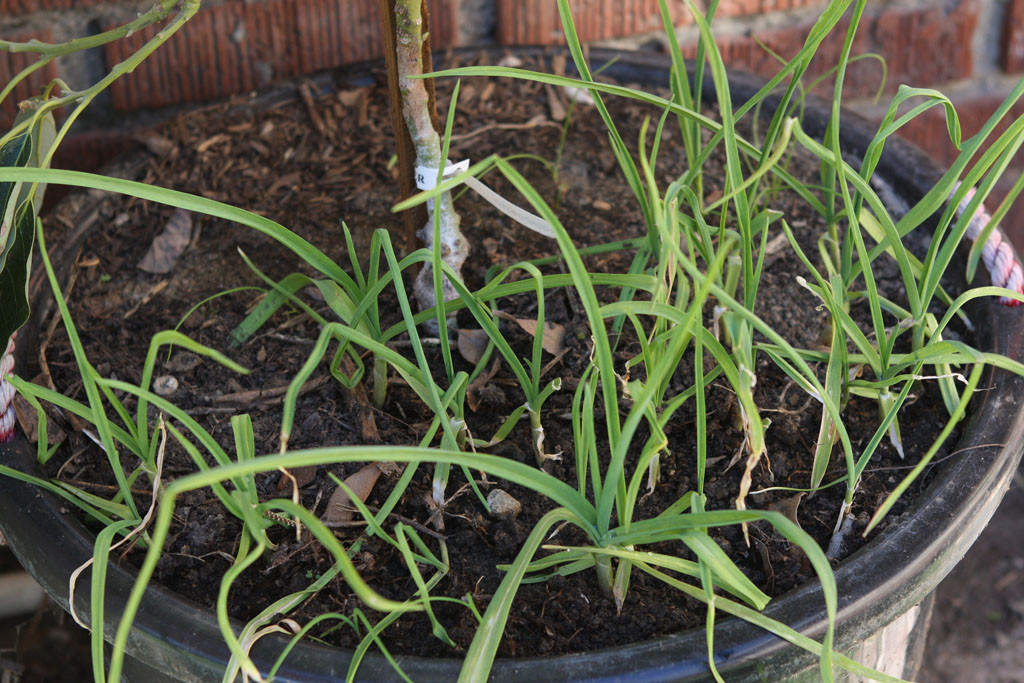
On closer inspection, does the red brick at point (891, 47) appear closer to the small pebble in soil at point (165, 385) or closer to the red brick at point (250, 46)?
the red brick at point (250, 46)

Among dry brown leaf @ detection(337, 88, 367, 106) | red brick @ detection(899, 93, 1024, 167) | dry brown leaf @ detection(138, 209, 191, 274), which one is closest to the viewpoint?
dry brown leaf @ detection(138, 209, 191, 274)

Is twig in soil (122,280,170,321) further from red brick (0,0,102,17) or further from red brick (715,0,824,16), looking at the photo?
red brick (715,0,824,16)

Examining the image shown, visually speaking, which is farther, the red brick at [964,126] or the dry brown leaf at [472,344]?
the red brick at [964,126]

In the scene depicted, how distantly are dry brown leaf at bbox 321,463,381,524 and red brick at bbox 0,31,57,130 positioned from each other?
662 millimetres

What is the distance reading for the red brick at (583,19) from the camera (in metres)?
1.12

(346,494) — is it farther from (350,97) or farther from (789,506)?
(350,97)

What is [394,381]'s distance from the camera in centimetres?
67

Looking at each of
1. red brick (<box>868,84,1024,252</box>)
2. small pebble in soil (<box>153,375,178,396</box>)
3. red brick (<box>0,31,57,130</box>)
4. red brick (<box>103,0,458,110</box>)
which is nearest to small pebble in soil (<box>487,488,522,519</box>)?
small pebble in soil (<box>153,375,178,396</box>)

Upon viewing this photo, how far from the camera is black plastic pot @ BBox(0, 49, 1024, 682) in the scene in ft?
1.52

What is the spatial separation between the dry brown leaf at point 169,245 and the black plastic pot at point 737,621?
9.4 inches

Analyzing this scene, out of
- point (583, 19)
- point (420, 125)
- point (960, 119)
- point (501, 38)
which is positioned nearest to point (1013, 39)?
point (960, 119)

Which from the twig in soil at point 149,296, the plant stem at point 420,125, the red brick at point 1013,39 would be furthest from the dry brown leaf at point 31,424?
the red brick at point 1013,39

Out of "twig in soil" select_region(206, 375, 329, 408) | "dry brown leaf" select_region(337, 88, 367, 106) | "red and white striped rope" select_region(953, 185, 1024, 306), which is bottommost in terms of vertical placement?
"twig in soil" select_region(206, 375, 329, 408)

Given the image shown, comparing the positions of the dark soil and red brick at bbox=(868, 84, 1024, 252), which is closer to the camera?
the dark soil
